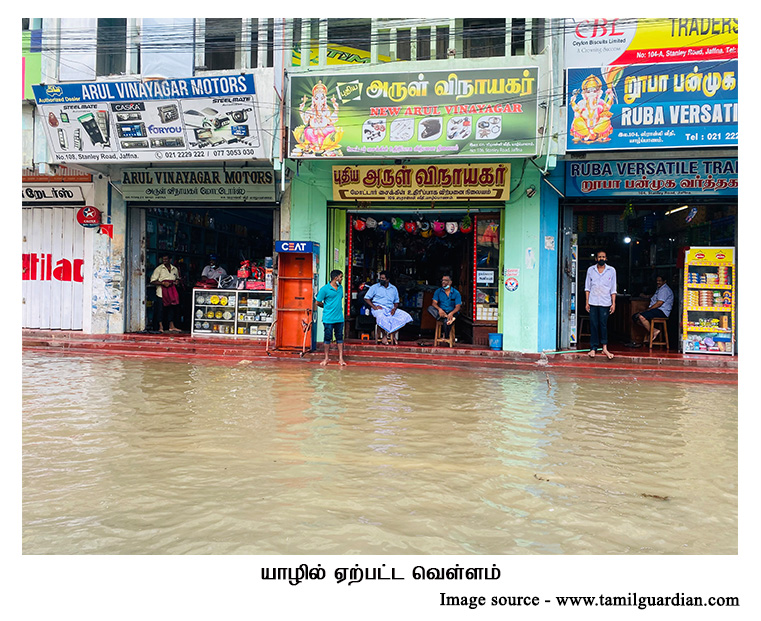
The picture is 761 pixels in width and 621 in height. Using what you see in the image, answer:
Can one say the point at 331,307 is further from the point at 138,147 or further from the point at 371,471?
the point at 371,471

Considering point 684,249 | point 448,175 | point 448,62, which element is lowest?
point 684,249

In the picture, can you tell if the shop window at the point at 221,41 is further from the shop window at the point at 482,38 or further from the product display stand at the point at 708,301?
the product display stand at the point at 708,301

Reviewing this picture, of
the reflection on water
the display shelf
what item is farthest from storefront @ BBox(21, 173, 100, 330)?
the reflection on water

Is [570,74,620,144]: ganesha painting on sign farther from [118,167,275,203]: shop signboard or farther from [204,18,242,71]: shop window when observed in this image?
[204,18,242,71]: shop window

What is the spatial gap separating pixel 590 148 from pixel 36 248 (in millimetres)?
12882

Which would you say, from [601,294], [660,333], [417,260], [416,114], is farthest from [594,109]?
[417,260]

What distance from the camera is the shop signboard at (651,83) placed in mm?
11047

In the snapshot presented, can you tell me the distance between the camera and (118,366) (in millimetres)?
10539

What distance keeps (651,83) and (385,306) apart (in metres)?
6.62

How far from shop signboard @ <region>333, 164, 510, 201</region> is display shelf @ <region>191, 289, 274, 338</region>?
9.79 feet

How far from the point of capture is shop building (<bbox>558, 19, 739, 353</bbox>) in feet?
36.4

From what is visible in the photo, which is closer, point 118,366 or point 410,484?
point 410,484

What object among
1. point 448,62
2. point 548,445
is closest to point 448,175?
point 448,62

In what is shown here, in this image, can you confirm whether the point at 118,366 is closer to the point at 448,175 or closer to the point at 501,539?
the point at 448,175
